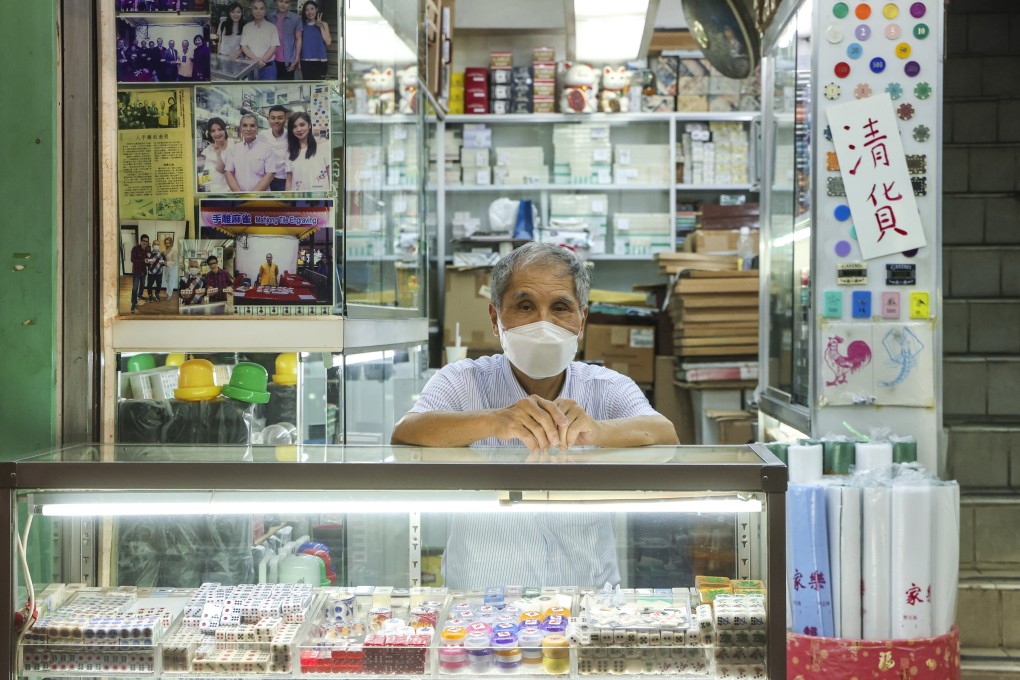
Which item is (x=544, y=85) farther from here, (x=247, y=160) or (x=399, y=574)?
(x=399, y=574)

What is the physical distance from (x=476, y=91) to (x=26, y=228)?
19.6 ft

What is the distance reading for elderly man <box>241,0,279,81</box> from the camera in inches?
93.7

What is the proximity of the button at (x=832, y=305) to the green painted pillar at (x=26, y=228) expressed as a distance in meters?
2.58

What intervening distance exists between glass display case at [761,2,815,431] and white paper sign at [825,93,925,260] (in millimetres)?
148

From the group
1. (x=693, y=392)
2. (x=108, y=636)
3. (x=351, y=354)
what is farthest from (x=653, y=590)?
(x=693, y=392)

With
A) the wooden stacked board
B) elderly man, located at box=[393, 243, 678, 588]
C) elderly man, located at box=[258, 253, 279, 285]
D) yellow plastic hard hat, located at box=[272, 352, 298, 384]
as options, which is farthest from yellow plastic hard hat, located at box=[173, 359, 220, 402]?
the wooden stacked board

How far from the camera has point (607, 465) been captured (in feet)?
5.16

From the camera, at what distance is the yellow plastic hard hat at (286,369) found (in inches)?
105

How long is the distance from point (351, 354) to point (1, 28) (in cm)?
118

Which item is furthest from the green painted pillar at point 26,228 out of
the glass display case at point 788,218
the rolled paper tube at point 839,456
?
the glass display case at point 788,218

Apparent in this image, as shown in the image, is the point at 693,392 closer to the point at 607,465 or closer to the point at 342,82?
the point at 342,82

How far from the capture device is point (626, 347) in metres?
6.95

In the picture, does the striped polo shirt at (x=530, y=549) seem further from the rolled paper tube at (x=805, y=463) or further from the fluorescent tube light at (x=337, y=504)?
the rolled paper tube at (x=805, y=463)

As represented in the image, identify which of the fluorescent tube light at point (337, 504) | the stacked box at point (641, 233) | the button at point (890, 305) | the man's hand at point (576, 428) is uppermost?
the stacked box at point (641, 233)
